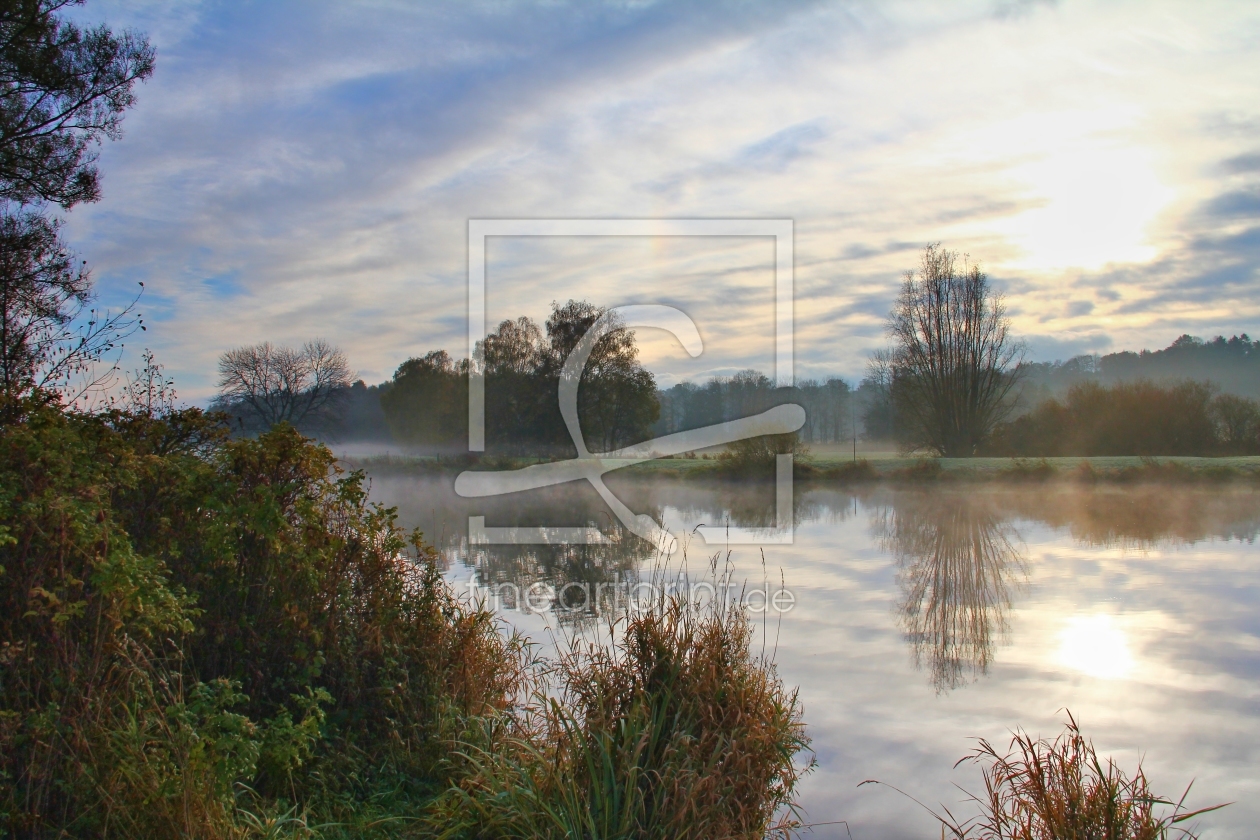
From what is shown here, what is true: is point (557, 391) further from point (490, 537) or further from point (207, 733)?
point (207, 733)

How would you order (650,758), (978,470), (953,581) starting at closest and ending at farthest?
(650,758), (953,581), (978,470)

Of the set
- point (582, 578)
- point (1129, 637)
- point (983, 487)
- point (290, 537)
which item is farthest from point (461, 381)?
point (290, 537)

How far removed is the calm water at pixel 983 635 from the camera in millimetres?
6680

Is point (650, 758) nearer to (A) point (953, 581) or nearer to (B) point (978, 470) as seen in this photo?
(A) point (953, 581)

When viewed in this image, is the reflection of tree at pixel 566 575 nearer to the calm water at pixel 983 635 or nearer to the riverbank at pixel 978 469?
the calm water at pixel 983 635

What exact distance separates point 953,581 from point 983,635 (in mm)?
4241

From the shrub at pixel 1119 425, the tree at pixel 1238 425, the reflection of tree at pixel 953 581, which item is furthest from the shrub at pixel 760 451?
the tree at pixel 1238 425

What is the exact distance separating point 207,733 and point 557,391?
3797cm

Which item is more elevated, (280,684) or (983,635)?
(280,684)

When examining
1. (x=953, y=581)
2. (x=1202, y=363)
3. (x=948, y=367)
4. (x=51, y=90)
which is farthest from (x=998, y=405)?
(x=1202, y=363)

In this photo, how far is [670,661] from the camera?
16.7 feet

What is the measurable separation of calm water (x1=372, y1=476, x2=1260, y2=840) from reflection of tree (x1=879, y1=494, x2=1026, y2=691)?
0.05 metres

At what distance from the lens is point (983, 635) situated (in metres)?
11.1

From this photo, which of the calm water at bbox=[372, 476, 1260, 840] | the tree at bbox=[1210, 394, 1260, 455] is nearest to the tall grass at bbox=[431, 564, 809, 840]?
the calm water at bbox=[372, 476, 1260, 840]
